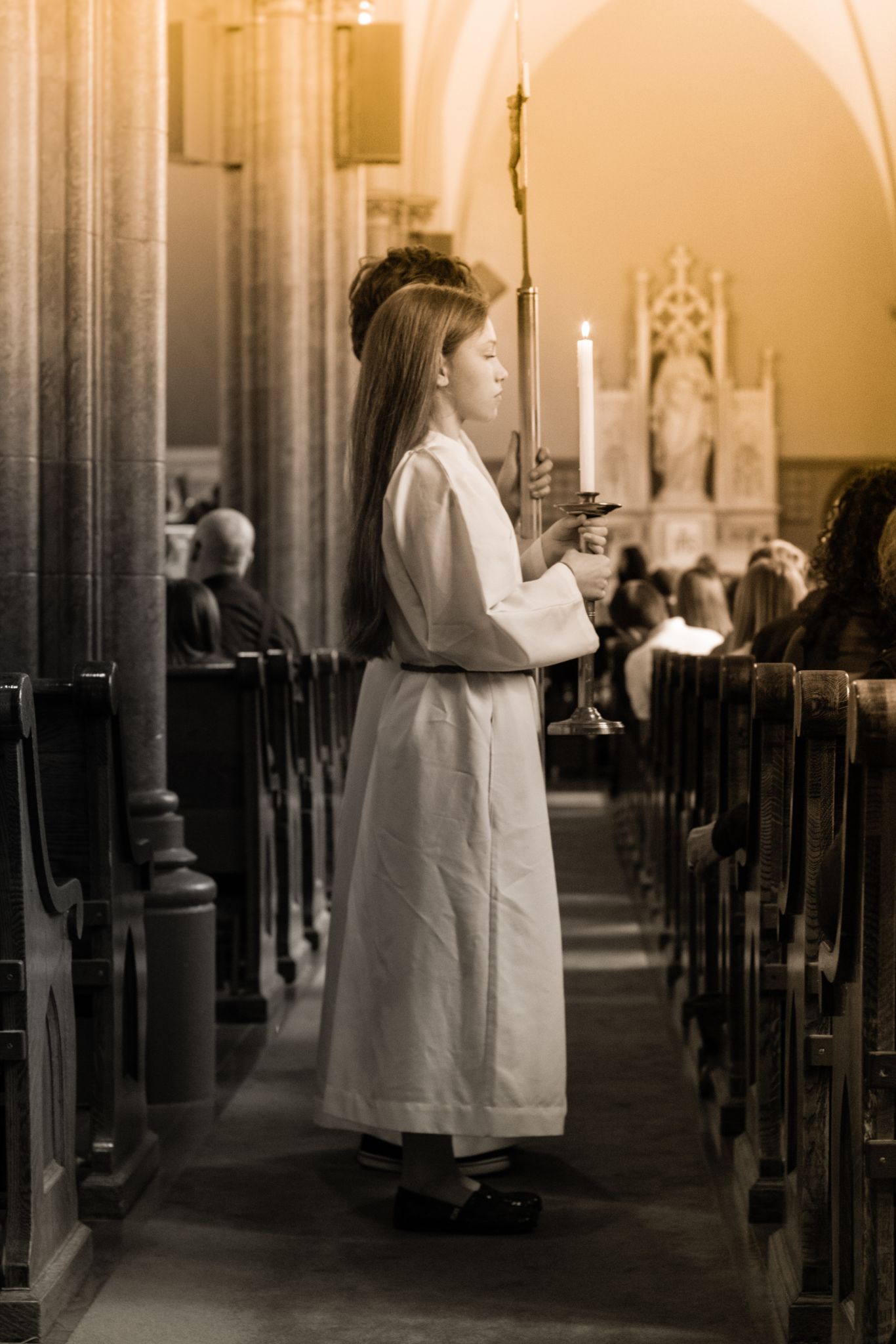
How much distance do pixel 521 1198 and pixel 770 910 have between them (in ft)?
2.24

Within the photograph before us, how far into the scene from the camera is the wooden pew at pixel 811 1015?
269 centimetres

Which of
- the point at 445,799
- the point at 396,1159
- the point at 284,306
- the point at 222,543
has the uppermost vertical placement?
the point at 284,306

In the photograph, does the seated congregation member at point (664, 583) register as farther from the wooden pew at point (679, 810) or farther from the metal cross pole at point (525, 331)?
the metal cross pole at point (525, 331)

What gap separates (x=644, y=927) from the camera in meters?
7.11

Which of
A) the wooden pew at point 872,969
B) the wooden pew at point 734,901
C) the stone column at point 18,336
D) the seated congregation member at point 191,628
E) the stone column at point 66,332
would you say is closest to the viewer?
the wooden pew at point 872,969

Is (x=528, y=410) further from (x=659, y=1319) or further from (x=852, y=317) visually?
(x=852, y=317)

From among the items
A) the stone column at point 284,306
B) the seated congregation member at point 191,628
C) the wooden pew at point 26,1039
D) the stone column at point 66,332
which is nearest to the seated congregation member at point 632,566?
the stone column at point 284,306

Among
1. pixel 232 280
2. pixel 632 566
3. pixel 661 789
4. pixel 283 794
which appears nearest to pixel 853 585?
pixel 283 794

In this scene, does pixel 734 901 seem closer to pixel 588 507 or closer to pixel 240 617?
pixel 588 507

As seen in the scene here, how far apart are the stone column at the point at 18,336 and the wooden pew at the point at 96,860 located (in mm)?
806

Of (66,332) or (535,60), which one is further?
(535,60)

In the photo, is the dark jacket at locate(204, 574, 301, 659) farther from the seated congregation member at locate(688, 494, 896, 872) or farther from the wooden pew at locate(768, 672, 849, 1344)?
the wooden pew at locate(768, 672, 849, 1344)

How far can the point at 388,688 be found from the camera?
132 inches

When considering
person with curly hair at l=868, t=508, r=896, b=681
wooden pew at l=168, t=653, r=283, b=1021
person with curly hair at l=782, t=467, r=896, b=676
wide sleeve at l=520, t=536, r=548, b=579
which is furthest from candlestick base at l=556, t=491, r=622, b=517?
wooden pew at l=168, t=653, r=283, b=1021
